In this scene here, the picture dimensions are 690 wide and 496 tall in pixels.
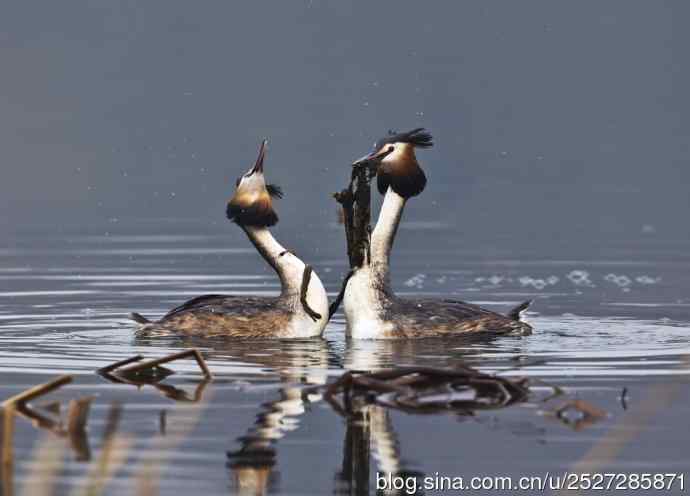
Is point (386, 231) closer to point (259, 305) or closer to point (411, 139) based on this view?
point (411, 139)

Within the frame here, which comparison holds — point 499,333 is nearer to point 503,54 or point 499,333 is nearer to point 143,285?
point 143,285

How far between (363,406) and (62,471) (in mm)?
2322

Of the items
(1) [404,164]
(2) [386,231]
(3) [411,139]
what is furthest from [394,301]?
(3) [411,139]

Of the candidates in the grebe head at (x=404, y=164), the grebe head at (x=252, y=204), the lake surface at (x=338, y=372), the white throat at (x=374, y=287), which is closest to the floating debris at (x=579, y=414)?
the lake surface at (x=338, y=372)

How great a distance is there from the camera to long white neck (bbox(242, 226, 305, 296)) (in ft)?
53.4

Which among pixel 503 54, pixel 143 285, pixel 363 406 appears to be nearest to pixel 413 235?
pixel 143 285

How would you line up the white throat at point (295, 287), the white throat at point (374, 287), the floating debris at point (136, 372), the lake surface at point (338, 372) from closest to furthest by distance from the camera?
the lake surface at point (338, 372), the floating debris at point (136, 372), the white throat at point (374, 287), the white throat at point (295, 287)

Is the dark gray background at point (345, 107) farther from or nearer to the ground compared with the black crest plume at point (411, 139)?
nearer to the ground

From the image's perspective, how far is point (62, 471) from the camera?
33.2 ft

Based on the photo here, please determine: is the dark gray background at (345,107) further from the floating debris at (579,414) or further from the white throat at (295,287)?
the floating debris at (579,414)

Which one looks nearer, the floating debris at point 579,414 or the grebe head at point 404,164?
the floating debris at point 579,414

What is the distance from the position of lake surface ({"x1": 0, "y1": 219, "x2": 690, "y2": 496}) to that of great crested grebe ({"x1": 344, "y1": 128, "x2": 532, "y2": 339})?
307 mm

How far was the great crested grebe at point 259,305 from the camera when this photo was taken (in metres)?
15.9

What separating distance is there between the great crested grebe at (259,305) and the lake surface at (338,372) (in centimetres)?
24
